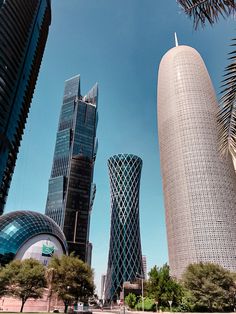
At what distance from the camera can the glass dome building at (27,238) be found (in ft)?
270

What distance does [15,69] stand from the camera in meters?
96.8

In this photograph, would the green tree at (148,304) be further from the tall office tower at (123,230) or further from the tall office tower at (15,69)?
the tall office tower at (123,230)

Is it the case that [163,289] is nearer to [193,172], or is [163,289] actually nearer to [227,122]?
[227,122]

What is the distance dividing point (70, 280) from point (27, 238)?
134ft

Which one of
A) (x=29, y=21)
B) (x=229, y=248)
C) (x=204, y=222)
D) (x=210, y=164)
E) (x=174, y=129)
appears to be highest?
(x=29, y=21)

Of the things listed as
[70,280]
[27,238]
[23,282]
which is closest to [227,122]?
[70,280]

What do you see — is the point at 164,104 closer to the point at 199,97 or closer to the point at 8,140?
the point at 199,97

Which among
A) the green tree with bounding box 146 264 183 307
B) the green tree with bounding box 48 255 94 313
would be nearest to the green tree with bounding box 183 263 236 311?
the green tree with bounding box 146 264 183 307

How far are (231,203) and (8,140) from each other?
99717mm

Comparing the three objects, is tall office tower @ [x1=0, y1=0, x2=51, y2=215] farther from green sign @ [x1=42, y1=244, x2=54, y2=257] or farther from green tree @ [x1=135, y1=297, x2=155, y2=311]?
green tree @ [x1=135, y1=297, x2=155, y2=311]

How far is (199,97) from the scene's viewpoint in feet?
483

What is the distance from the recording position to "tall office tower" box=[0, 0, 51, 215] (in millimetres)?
90938

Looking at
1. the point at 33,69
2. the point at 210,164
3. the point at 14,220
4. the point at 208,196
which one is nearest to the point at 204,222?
the point at 208,196

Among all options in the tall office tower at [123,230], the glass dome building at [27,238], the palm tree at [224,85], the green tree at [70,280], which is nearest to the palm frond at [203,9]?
the palm tree at [224,85]
